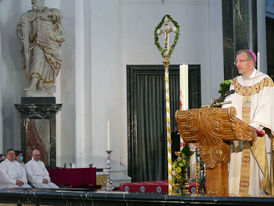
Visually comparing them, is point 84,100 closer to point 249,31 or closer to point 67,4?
point 67,4

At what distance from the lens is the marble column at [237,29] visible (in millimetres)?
12742

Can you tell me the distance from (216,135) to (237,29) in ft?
25.8

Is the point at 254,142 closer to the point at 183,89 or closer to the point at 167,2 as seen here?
the point at 183,89

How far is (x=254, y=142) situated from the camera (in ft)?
19.8

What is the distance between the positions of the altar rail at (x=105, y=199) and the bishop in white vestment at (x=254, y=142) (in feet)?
3.92

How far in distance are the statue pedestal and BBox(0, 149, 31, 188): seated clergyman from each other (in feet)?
7.03

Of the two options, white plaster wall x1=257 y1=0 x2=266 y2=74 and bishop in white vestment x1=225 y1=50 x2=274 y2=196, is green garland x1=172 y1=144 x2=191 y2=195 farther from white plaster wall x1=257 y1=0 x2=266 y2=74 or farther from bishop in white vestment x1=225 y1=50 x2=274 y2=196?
white plaster wall x1=257 y1=0 x2=266 y2=74

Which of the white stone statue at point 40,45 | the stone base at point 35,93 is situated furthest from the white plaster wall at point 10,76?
the stone base at point 35,93

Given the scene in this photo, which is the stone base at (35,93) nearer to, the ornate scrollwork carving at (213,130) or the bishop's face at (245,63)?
the bishop's face at (245,63)

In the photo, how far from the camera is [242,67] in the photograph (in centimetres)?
626

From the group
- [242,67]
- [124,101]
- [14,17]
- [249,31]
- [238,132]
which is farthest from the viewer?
[124,101]

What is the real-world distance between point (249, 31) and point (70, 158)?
16.2ft

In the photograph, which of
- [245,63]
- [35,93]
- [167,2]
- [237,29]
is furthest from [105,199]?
[167,2]

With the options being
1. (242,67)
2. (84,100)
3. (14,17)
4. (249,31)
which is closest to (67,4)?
(14,17)
